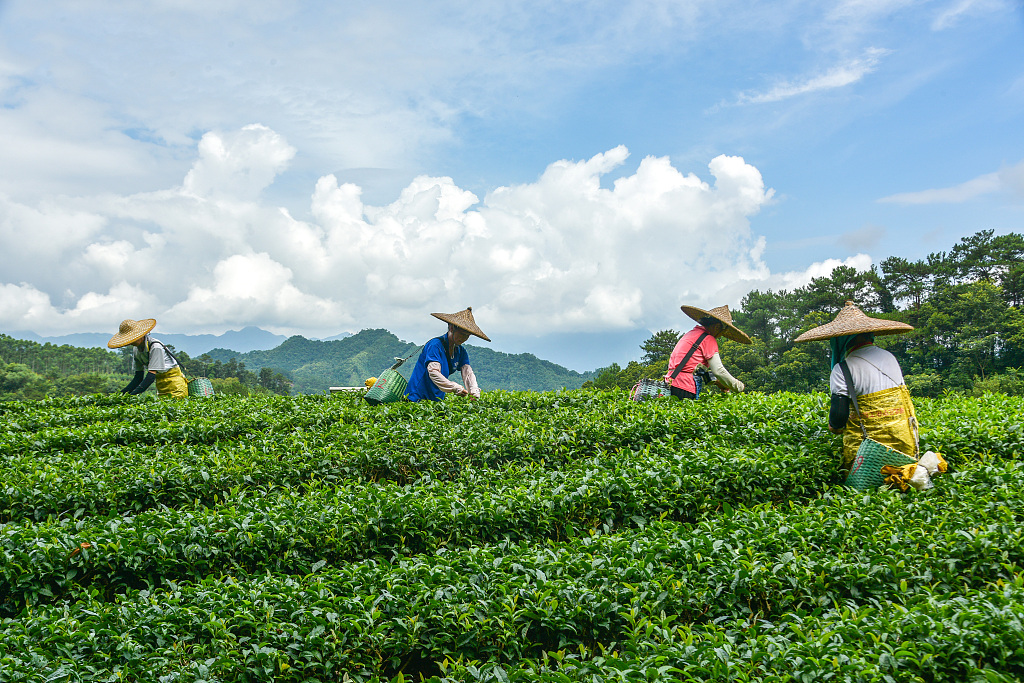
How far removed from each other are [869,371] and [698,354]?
2.80 m

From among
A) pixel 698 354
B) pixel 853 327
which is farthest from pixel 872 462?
pixel 698 354

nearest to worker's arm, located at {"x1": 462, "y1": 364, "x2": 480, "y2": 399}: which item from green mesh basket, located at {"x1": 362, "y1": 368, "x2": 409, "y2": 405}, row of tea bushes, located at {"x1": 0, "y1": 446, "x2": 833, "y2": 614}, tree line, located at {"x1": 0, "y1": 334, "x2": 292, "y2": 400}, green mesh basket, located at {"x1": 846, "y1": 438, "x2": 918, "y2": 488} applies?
green mesh basket, located at {"x1": 362, "y1": 368, "x2": 409, "y2": 405}

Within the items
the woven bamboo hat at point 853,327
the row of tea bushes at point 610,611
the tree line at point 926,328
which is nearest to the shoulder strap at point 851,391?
the woven bamboo hat at point 853,327

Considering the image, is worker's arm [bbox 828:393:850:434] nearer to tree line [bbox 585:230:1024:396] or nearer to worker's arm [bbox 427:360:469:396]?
worker's arm [bbox 427:360:469:396]

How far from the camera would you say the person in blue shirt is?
780 cm

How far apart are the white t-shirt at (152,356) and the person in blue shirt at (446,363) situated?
3655 mm

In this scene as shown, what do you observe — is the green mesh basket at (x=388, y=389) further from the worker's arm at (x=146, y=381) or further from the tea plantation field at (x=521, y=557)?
the worker's arm at (x=146, y=381)

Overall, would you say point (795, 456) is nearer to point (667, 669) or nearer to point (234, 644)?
point (667, 669)

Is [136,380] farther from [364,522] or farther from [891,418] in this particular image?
[891,418]

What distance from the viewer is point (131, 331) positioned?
885cm

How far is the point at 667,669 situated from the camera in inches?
98.9

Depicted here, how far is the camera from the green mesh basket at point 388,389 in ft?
27.0

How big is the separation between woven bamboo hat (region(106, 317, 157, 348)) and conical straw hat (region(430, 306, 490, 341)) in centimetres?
418

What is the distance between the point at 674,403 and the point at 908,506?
3.25 meters
